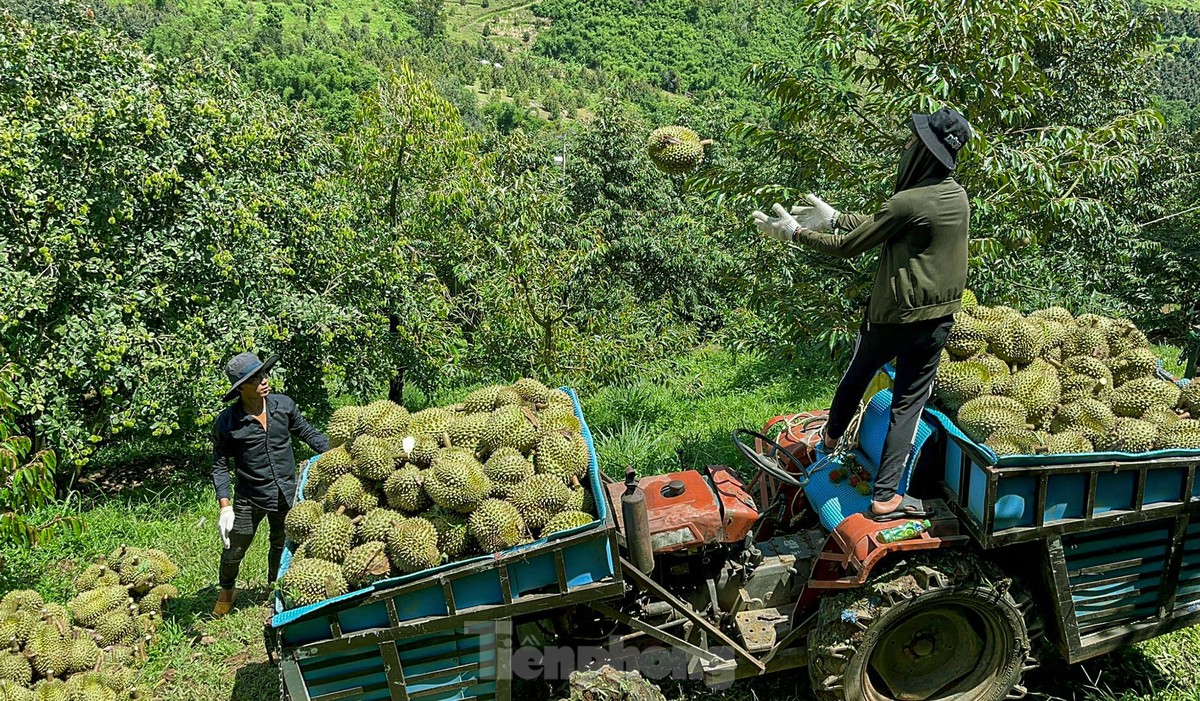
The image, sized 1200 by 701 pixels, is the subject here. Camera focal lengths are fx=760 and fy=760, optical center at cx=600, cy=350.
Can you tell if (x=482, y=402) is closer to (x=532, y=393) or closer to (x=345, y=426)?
(x=532, y=393)

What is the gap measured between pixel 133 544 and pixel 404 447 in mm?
4220

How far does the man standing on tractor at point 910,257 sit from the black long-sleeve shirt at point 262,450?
3.30 meters

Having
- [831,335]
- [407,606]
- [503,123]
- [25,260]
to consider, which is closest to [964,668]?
[831,335]

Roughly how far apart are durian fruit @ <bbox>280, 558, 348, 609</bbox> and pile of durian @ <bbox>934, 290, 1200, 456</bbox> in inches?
127

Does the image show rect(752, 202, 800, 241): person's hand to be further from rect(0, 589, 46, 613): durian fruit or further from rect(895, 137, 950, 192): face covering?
rect(0, 589, 46, 613): durian fruit

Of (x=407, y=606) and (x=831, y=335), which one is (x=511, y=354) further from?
(x=407, y=606)

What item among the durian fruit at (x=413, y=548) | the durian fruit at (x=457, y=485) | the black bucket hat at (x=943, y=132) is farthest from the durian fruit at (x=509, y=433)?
the black bucket hat at (x=943, y=132)

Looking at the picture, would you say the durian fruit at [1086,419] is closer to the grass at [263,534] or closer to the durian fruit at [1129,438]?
the durian fruit at [1129,438]

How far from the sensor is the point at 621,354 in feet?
29.1

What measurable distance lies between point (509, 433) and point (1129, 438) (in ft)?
10.4

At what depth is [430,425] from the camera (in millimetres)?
4109

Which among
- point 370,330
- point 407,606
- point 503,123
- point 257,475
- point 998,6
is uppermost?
point 998,6

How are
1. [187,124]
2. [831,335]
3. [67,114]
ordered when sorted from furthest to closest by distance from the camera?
[187,124] < [67,114] < [831,335]

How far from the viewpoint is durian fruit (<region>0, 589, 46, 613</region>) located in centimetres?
474
